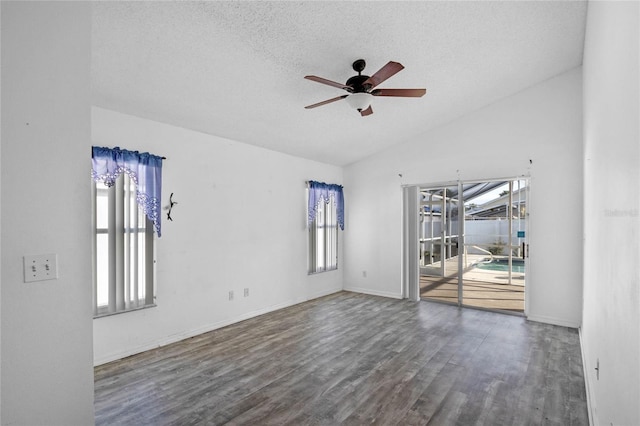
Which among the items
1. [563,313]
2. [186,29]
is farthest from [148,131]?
[563,313]

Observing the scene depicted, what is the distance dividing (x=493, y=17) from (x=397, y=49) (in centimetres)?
87

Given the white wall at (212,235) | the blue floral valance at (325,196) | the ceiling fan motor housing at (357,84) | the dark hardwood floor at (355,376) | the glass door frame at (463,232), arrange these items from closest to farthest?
the dark hardwood floor at (355,376) → the ceiling fan motor housing at (357,84) → the white wall at (212,235) → the glass door frame at (463,232) → the blue floral valance at (325,196)

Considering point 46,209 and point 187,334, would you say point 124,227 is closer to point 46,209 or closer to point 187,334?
point 187,334

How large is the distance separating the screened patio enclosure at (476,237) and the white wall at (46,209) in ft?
16.3

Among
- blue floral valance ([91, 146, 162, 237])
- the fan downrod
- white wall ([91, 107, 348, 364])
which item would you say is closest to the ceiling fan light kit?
the fan downrod

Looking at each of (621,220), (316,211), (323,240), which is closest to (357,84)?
(621,220)

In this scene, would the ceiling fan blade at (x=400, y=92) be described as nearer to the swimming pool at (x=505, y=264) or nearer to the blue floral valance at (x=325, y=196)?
the blue floral valance at (x=325, y=196)

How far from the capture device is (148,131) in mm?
3574

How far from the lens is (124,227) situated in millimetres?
3336

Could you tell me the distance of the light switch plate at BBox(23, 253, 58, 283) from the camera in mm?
1386

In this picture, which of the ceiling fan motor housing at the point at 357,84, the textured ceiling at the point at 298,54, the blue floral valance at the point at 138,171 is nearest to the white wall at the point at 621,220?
the textured ceiling at the point at 298,54

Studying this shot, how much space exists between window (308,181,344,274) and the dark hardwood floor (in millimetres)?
1721

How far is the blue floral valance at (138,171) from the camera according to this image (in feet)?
10.2

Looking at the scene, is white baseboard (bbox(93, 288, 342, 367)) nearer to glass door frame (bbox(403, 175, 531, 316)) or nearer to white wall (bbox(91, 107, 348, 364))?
white wall (bbox(91, 107, 348, 364))
